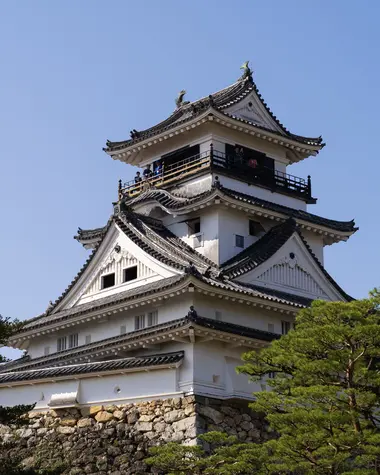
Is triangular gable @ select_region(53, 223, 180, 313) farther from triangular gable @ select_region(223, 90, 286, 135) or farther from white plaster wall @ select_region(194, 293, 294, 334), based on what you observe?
triangular gable @ select_region(223, 90, 286, 135)

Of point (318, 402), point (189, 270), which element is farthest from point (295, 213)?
point (318, 402)

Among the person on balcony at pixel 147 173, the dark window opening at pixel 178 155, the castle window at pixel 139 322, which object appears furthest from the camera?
the person on balcony at pixel 147 173

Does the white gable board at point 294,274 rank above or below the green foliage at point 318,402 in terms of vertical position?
above

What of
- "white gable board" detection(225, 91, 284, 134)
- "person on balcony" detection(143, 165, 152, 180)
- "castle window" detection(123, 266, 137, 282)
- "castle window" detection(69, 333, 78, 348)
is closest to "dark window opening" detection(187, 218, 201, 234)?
"castle window" detection(123, 266, 137, 282)

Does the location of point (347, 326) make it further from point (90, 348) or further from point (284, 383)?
point (90, 348)

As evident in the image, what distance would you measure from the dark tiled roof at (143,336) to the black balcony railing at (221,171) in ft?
20.8

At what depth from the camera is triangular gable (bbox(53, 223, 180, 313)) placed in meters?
29.3

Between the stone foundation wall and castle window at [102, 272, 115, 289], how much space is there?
196 inches

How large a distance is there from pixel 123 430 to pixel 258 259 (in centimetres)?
683

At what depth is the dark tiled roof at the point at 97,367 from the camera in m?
25.2

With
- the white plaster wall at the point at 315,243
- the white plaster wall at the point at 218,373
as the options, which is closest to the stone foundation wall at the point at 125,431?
the white plaster wall at the point at 218,373

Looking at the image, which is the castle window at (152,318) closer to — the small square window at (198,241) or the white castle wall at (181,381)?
the white castle wall at (181,381)

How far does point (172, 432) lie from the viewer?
2464cm

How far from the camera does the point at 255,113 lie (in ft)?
109
